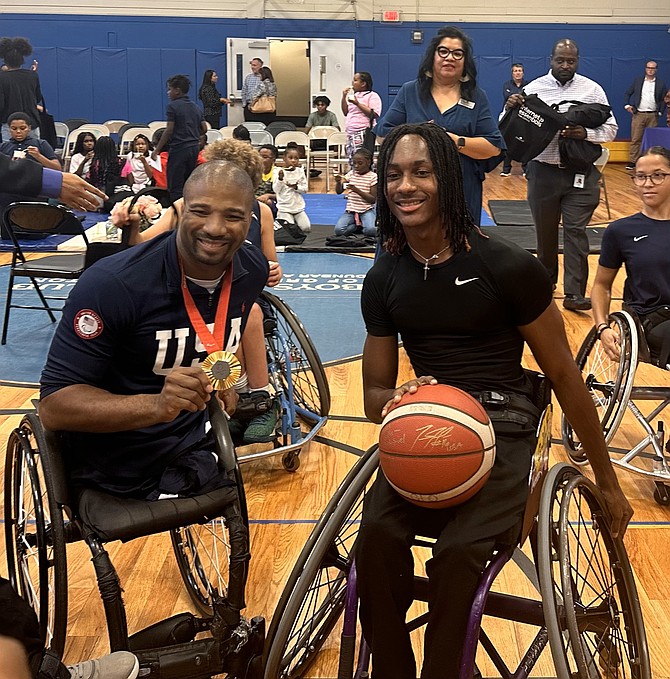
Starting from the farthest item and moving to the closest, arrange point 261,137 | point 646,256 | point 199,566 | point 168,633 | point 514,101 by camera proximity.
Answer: point 261,137 → point 514,101 → point 646,256 → point 199,566 → point 168,633

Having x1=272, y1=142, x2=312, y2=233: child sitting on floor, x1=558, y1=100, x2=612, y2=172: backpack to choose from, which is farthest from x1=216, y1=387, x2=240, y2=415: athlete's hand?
x1=272, y1=142, x2=312, y2=233: child sitting on floor

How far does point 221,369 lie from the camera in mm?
2197

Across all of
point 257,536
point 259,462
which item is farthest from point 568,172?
point 257,536

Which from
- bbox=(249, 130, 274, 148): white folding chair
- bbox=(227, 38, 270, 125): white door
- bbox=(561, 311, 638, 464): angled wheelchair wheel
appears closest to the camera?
bbox=(561, 311, 638, 464): angled wheelchair wheel

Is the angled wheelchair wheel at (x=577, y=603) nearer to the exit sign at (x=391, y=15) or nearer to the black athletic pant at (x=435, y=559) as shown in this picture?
the black athletic pant at (x=435, y=559)

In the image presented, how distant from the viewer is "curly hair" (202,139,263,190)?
357cm

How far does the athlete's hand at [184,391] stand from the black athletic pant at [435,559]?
0.45 m

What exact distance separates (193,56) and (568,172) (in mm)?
12906

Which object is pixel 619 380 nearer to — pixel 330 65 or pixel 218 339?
pixel 218 339

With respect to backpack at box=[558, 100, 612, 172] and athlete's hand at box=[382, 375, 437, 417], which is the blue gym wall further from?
athlete's hand at box=[382, 375, 437, 417]

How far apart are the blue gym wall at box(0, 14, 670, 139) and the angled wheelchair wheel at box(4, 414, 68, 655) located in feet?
52.0

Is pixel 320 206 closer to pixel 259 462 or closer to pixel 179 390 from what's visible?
pixel 259 462

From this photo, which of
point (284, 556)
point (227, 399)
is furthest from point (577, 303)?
point (227, 399)
